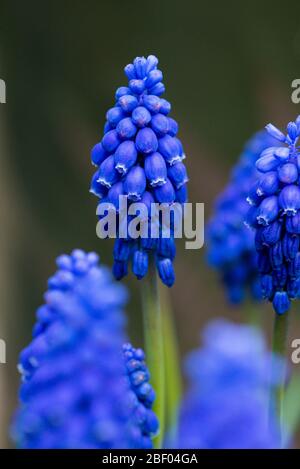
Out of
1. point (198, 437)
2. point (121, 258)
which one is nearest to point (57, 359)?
point (198, 437)

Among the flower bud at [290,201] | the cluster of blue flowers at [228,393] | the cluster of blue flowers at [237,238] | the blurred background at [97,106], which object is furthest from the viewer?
the blurred background at [97,106]

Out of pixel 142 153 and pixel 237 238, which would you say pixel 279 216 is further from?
pixel 237 238

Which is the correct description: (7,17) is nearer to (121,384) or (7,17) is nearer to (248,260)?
(248,260)

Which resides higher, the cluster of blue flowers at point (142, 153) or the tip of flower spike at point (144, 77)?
the tip of flower spike at point (144, 77)

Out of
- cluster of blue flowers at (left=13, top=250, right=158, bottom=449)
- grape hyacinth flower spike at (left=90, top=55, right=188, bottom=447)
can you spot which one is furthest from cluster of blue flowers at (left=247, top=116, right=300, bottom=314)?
cluster of blue flowers at (left=13, top=250, right=158, bottom=449)

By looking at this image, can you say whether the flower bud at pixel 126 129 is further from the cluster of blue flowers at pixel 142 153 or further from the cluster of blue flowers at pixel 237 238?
the cluster of blue flowers at pixel 237 238

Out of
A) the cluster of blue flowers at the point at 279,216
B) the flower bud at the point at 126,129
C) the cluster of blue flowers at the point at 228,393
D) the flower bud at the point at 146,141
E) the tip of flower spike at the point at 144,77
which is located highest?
the tip of flower spike at the point at 144,77

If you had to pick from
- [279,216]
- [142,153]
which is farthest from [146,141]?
[279,216]

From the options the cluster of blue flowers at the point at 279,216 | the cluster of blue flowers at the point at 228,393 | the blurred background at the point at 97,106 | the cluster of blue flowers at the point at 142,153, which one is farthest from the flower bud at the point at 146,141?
the blurred background at the point at 97,106

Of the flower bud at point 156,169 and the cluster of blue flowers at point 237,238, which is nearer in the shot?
the flower bud at point 156,169
